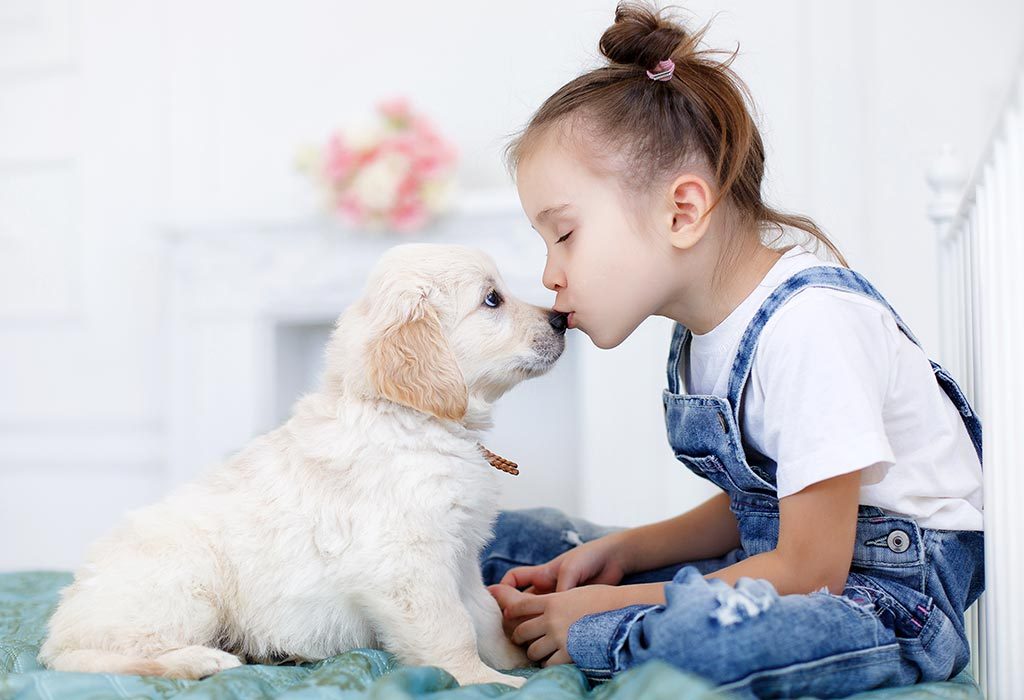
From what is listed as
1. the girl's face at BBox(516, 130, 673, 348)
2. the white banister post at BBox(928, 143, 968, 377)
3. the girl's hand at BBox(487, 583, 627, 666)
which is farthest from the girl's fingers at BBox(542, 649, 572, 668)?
the white banister post at BBox(928, 143, 968, 377)

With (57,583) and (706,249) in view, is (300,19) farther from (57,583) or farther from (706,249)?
(706,249)

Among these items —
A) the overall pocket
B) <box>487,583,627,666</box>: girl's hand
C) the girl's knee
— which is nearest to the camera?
the overall pocket

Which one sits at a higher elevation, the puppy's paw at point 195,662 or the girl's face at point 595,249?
the girl's face at point 595,249

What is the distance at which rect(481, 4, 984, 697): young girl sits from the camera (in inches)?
40.8

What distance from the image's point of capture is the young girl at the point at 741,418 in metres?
1.04

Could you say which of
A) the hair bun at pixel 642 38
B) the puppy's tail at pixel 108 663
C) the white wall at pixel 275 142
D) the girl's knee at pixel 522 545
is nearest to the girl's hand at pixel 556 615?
the girl's knee at pixel 522 545

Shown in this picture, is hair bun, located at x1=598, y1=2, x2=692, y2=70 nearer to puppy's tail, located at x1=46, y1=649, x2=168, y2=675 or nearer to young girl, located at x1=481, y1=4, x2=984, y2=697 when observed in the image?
young girl, located at x1=481, y1=4, x2=984, y2=697

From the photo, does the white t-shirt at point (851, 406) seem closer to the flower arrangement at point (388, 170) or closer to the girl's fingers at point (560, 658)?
the girl's fingers at point (560, 658)

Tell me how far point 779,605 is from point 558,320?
23.2 inches

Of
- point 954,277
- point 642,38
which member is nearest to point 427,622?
point 642,38

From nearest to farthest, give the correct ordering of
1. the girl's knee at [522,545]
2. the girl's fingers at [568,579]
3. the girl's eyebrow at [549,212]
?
the girl's eyebrow at [549,212]
the girl's fingers at [568,579]
the girl's knee at [522,545]

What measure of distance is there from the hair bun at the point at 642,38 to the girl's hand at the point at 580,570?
2.41 ft

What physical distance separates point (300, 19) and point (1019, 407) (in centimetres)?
280

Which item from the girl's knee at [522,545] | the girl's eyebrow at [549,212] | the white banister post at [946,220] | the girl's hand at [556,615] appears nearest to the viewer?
the girl's hand at [556,615]
